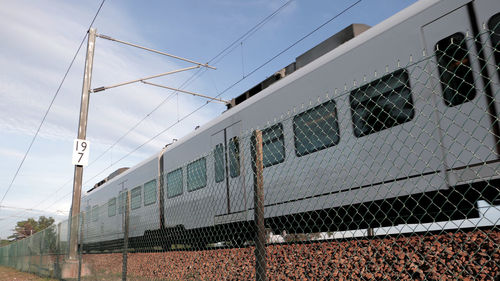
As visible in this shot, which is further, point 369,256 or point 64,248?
point 64,248

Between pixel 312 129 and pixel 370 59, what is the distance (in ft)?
4.69

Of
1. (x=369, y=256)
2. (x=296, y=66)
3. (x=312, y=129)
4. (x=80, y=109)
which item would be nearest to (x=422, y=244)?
(x=369, y=256)

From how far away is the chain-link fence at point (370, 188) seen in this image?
3.89 m

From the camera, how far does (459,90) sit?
16.1 ft

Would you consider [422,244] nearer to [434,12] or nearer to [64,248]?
[434,12]

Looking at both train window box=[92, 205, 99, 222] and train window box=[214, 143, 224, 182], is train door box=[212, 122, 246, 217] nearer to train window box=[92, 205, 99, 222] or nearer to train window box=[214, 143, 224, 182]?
train window box=[214, 143, 224, 182]

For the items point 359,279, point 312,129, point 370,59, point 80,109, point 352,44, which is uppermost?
point 80,109

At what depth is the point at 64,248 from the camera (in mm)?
10430

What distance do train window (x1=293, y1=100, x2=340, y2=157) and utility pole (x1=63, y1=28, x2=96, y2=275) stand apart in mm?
6105

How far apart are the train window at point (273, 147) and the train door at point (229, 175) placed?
0.70m

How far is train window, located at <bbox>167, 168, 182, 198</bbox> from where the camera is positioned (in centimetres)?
1090

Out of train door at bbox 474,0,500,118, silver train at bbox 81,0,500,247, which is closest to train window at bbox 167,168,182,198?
silver train at bbox 81,0,500,247

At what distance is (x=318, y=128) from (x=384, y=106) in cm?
125

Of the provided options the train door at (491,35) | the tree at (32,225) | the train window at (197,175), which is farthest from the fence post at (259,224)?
the tree at (32,225)
